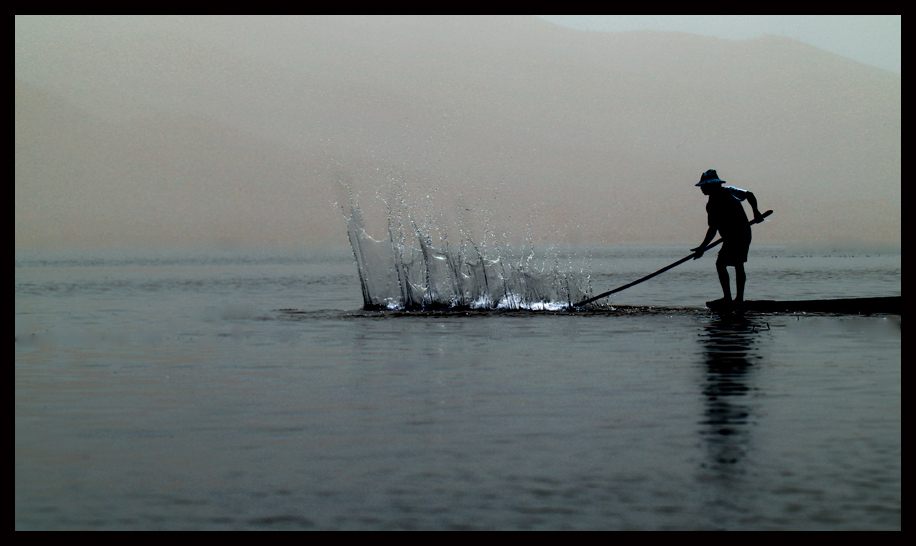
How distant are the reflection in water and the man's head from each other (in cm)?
244

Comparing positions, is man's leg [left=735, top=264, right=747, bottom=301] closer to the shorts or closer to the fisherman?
the fisherman

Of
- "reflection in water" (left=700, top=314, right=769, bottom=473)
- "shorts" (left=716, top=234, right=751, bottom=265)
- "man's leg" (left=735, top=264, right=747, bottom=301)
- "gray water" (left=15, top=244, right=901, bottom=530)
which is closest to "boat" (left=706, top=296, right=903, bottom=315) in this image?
"man's leg" (left=735, top=264, right=747, bottom=301)

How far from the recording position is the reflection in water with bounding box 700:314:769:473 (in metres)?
7.72

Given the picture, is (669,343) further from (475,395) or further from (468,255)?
(468,255)

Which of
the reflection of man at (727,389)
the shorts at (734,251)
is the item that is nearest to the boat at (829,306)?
the shorts at (734,251)

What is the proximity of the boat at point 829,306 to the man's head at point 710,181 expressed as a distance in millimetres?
2021

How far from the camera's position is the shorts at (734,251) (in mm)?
Answer: 18234

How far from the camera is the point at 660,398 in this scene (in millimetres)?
10023

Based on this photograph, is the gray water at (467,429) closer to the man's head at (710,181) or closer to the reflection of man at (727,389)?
the reflection of man at (727,389)

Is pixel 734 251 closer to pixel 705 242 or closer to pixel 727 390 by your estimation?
pixel 705 242

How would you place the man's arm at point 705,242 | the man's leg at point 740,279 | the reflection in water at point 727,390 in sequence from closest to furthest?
the reflection in water at point 727,390 → the man's arm at point 705,242 → the man's leg at point 740,279

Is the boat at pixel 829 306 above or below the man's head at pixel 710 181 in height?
below
